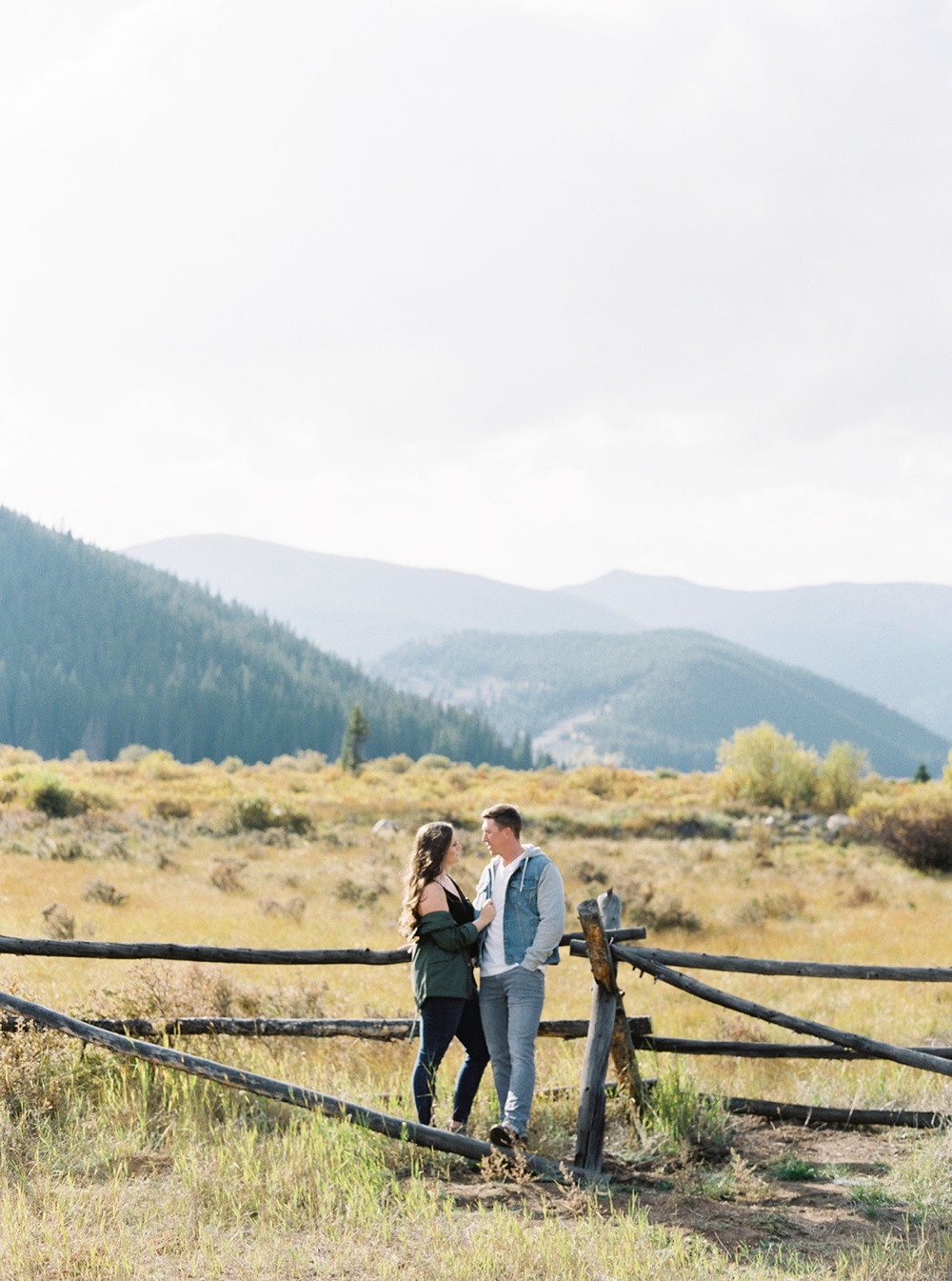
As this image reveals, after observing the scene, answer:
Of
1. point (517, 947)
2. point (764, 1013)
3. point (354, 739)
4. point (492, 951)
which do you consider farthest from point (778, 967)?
point (354, 739)

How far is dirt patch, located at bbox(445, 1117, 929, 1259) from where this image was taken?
4879 millimetres

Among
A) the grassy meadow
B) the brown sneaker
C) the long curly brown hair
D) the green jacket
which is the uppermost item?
the long curly brown hair

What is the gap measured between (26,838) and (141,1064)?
18.5 m

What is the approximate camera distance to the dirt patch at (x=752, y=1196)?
4.88 m

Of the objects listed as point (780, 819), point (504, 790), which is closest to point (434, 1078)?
point (780, 819)

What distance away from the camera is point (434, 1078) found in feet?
19.1

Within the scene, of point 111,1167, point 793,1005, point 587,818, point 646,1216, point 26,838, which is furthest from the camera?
point 587,818

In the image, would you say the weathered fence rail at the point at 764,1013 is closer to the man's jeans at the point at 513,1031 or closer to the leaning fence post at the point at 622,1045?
the leaning fence post at the point at 622,1045

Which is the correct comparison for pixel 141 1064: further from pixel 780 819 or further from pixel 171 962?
pixel 780 819

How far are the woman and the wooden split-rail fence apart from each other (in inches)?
16.7

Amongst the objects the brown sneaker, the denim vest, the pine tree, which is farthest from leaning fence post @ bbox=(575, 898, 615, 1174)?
the pine tree

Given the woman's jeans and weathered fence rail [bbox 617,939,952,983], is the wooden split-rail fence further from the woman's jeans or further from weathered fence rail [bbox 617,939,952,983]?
the woman's jeans

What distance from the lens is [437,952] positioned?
5660 mm

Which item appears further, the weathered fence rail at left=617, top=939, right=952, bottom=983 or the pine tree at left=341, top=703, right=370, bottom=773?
the pine tree at left=341, top=703, right=370, bottom=773
